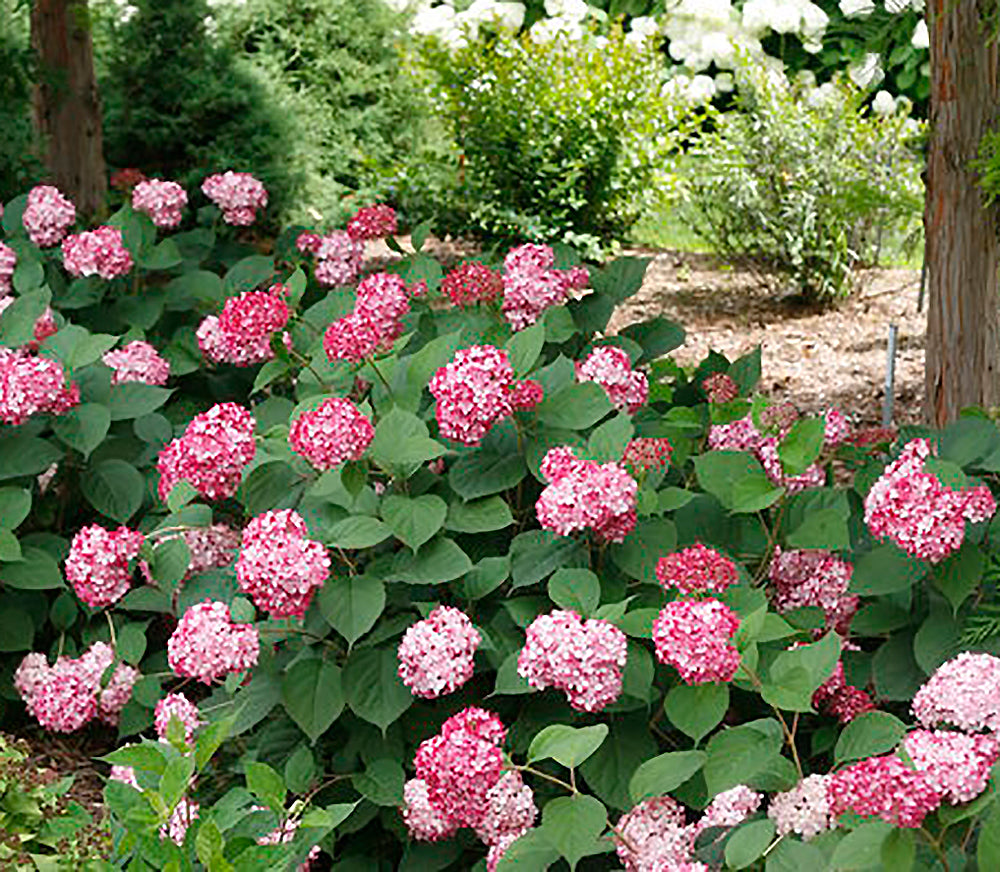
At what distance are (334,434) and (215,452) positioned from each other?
26 cm

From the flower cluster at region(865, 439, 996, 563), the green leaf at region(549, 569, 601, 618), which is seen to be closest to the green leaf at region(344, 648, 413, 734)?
the green leaf at region(549, 569, 601, 618)

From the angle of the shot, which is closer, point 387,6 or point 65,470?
point 65,470

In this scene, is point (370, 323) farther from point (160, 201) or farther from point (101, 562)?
point (160, 201)

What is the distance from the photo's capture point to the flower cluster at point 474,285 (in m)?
3.03

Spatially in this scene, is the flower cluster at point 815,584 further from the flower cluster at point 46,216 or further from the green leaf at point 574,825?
the flower cluster at point 46,216

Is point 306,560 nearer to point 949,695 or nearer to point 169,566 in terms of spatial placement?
point 169,566

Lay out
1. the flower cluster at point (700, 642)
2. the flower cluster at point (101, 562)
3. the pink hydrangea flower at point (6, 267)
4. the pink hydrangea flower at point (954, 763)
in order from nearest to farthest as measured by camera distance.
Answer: the pink hydrangea flower at point (954, 763) < the flower cluster at point (700, 642) < the flower cluster at point (101, 562) < the pink hydrangea flower at point (6, 267)

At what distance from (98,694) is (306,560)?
2.55ft

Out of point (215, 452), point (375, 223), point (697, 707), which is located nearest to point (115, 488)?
point (215, 452)

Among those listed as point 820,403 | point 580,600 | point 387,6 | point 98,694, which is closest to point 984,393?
point 820,403

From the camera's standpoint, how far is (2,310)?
3352 millimetres

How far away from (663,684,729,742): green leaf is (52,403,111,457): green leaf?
1377 mm

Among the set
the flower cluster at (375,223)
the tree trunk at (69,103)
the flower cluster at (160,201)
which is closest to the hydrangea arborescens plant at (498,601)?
the flower cluster at (375,223)

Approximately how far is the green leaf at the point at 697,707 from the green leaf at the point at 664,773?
94mm
